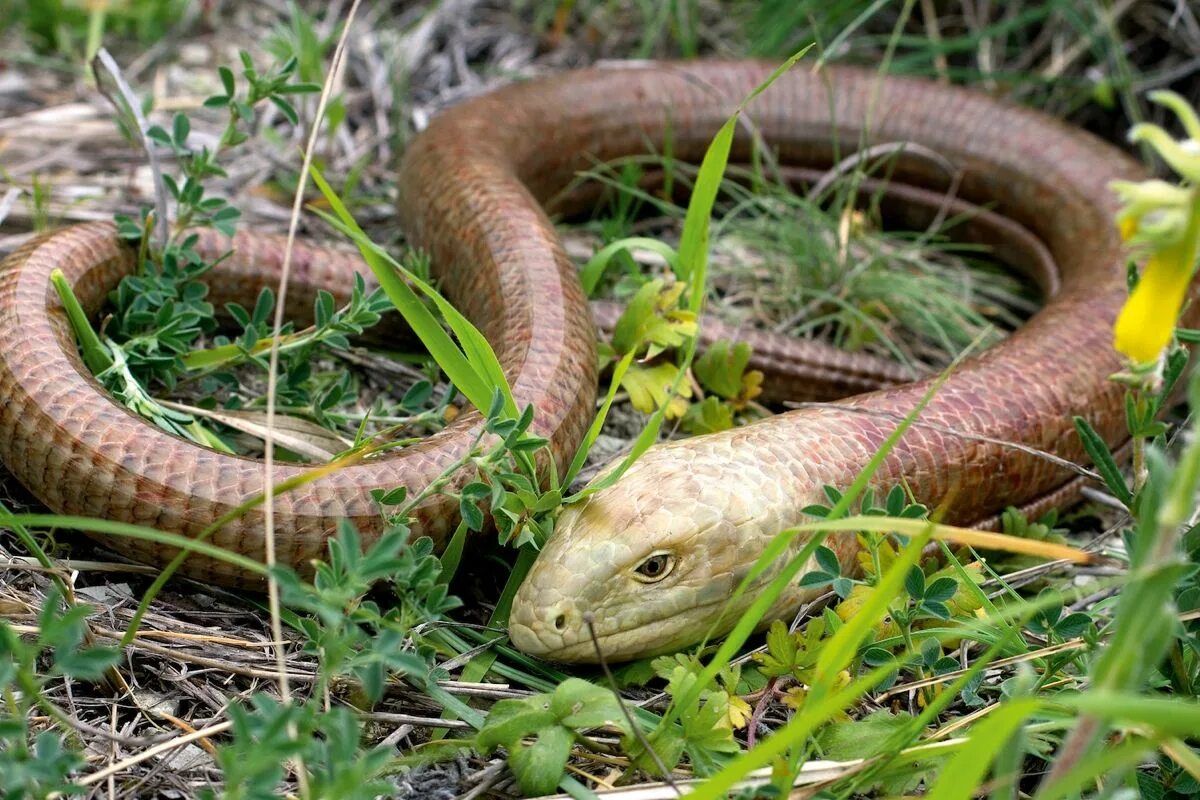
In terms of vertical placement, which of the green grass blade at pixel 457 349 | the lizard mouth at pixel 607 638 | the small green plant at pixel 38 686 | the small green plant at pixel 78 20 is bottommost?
the lizard mouth at pixel 607 638

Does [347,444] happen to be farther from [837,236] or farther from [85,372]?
[837,236]

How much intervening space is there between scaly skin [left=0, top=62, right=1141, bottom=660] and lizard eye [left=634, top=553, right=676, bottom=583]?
1 centimetres

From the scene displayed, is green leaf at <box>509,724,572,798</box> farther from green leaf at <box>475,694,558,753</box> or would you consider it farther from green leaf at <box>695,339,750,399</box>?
green leaf at <box>695,339,750,399</box>

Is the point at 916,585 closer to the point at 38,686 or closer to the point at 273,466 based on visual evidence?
the point at 273,466

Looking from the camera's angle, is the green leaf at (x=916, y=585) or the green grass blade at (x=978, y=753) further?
the green leaf at (x=916, y=585)

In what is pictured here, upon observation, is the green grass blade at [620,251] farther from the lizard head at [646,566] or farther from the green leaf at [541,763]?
the green leaf at [541,763]

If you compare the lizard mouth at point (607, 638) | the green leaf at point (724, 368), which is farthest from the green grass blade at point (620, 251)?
the lizard mouth at point (607, 638)

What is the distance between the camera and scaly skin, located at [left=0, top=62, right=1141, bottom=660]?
2109 millimetres

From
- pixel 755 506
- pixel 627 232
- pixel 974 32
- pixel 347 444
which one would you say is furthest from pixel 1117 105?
pixel 347 444

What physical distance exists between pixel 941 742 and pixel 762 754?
0.52m

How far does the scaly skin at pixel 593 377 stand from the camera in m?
2.11

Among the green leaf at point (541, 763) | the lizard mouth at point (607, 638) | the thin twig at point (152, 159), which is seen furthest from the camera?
the thin twig at point (152, 159)

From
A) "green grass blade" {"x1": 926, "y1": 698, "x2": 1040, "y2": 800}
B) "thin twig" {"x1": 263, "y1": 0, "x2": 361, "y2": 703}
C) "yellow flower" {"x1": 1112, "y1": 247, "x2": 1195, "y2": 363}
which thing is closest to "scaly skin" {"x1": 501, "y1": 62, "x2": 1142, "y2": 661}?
"thin twig" {"x1": 263, "y1": 0, "x2": 361, "y2": 703}

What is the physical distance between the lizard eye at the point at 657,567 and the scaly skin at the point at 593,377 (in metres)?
0.01
